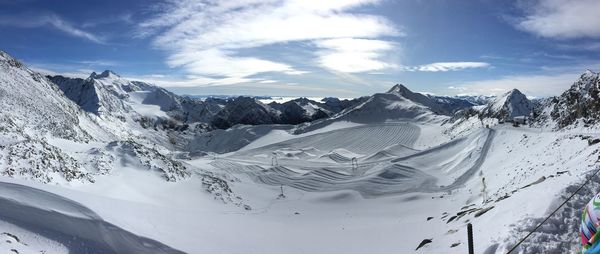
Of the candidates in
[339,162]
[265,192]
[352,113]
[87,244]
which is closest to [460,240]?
[87,244]

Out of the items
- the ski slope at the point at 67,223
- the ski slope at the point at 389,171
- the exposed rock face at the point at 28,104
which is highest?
the exposed rock face at the point at 28,104

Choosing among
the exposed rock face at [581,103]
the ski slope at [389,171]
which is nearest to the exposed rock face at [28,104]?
the ski slope at [389,171]

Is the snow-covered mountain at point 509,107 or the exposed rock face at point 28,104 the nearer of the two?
the exposed rock face at point 28,104

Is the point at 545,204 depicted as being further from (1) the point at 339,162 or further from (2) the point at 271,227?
(1) the point at 339,162

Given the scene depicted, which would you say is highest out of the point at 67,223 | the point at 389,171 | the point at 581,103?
the point at 581,103

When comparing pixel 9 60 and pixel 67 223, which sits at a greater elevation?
pixel 9 60

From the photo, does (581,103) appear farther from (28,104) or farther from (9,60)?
(9,60)

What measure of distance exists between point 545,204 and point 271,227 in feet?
72.8

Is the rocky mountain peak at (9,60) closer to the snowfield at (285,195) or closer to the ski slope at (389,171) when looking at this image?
the snowfield at (285,195)

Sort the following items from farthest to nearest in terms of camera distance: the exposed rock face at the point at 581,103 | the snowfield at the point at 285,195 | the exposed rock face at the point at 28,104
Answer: the exposed rock face at the point at 581,103
the exposed rock face at the point at 28,104
the snowfield at the point at 285,195

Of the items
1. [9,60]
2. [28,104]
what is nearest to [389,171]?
[28,104]

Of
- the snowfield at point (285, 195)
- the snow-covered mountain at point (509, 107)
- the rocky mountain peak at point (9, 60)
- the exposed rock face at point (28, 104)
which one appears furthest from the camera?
the snow-covered mountain at point (509, 107)

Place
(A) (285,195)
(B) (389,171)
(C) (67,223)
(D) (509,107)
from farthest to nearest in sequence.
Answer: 1. (D) (509,107)
2. (B) (389,171)
3. (A) (285,195)
4. (C) (67,223)

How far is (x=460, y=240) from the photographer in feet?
51.7
